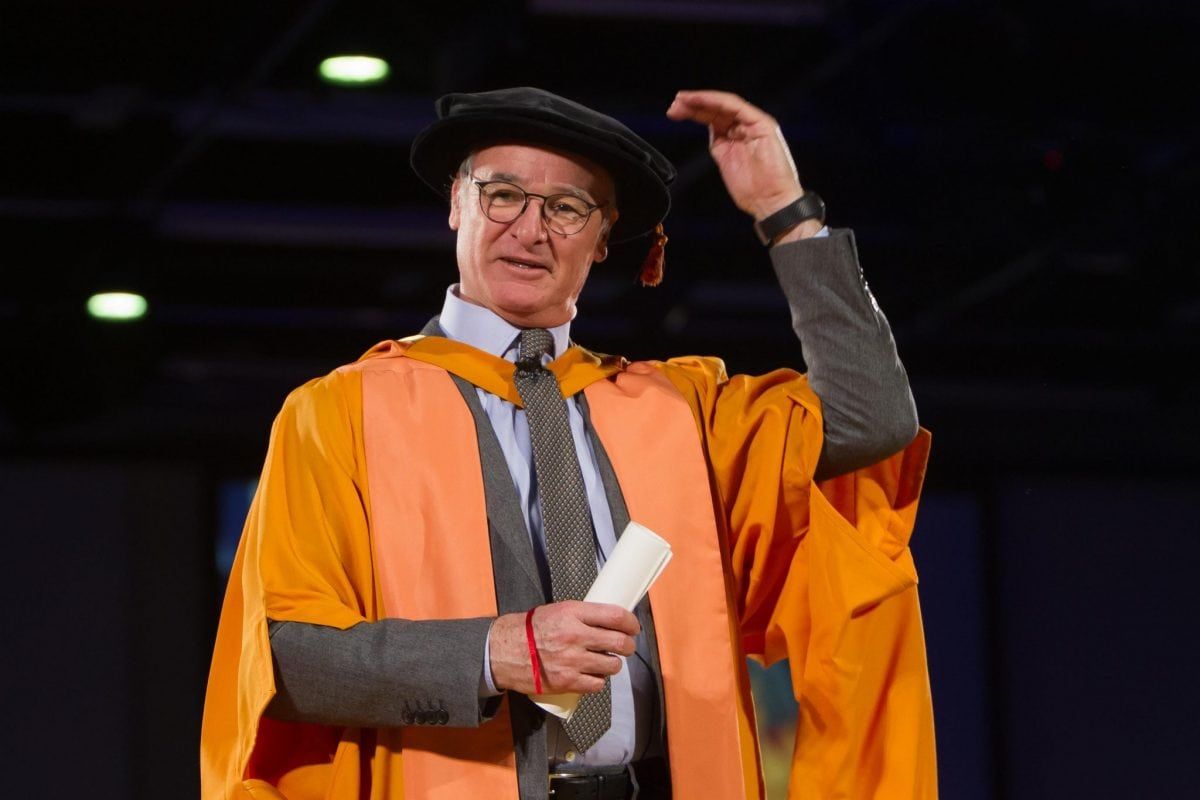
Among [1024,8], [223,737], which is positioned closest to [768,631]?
[223,737]

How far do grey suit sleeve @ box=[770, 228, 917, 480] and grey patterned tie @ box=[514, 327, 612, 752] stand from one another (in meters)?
0.33

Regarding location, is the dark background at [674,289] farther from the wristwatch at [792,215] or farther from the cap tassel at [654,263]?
the wristwatch at [792,215]

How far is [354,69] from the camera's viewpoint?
17.0 ft

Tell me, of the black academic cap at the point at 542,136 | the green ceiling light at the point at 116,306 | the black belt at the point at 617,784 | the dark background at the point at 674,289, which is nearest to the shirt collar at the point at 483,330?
the black academic cap at the point at 542,136

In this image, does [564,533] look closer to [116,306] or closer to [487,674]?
[487,674]

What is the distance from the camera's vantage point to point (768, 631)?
7.94ft

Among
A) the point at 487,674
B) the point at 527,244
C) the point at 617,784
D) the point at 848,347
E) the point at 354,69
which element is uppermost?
the point at 354,69

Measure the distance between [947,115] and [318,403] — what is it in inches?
155

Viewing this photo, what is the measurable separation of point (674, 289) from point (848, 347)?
5.32 m

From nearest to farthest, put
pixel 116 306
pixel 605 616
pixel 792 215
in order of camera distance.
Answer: pixel 605 616 → pixel 792 215 → pixel 116 306

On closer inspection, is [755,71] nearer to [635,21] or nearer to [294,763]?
[635,21]

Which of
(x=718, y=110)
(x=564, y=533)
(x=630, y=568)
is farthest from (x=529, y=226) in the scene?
(x=630, y=568)

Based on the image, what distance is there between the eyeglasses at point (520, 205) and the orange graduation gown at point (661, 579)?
0.17 m

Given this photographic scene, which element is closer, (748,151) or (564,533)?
(564,533)
